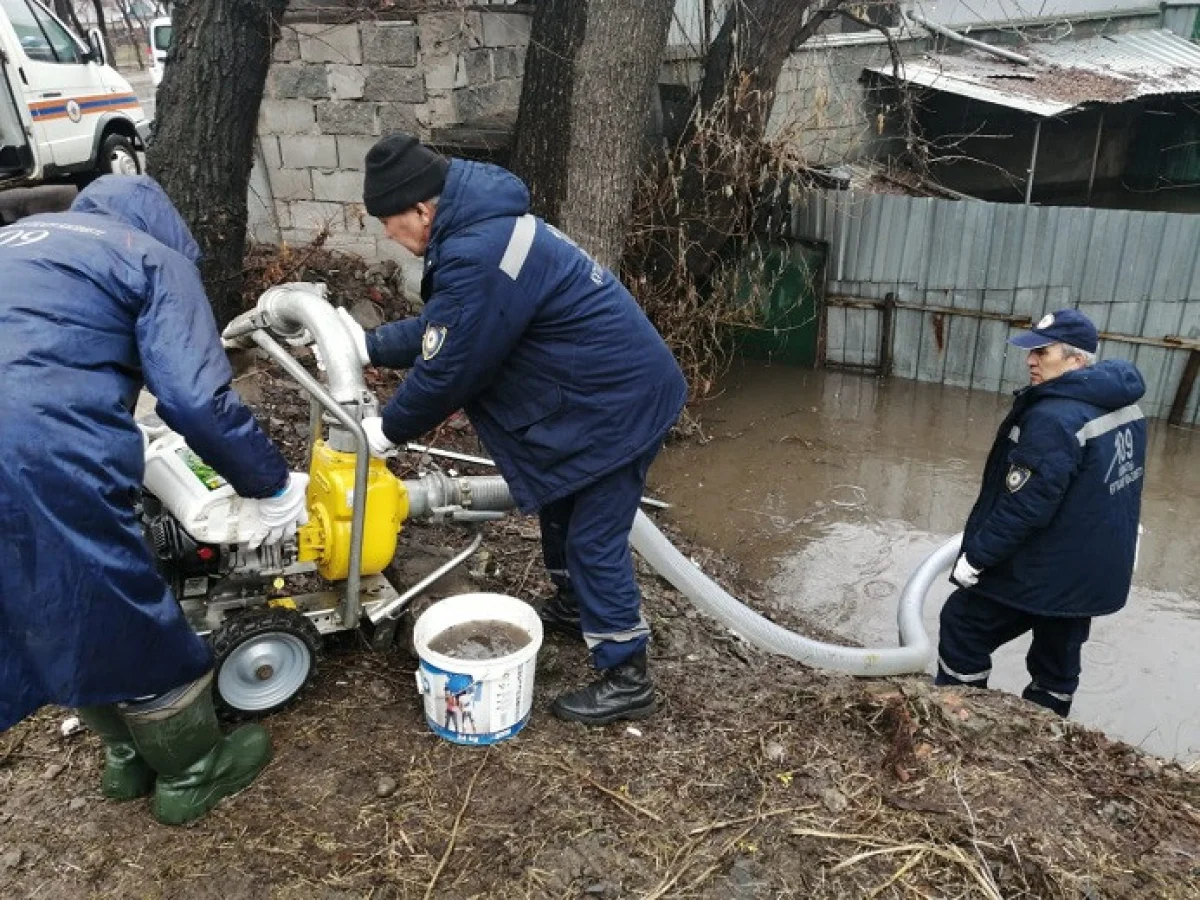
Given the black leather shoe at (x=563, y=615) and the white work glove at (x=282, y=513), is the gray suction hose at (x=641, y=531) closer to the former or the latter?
the white work glove at (x=282, y=513)

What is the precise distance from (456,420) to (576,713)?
132 inches

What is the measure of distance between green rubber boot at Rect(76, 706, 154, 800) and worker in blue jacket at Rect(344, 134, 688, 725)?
1092mm

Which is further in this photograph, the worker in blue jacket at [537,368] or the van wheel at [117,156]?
the van wheel at [117,156]

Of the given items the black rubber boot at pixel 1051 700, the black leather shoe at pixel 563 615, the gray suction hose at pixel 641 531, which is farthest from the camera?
the black rubber boot at pixel 1051 700

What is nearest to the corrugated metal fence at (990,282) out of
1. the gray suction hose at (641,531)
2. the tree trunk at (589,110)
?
the tree trunk at (589,110)

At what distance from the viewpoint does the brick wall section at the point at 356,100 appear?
22.2ft

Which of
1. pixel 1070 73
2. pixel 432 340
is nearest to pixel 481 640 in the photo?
pixel 432 340

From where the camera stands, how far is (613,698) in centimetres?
300

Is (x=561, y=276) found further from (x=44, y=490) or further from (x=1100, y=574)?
(x=1100, y=574)

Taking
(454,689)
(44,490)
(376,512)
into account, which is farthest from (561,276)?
(44,490)

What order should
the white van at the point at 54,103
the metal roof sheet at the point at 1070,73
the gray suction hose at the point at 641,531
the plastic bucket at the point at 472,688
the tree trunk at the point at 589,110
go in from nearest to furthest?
the plastic bucket at the point at 472,688
the gray suction hose at the point at 641,531
the tree trunk at the point at 589,110
the white van at the point at 54,103
the metal roof sheet at the point at 1070,73

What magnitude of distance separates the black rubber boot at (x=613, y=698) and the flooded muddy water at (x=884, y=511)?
2.12 metres

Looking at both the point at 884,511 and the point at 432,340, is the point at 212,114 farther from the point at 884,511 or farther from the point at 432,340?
the point at 884,511

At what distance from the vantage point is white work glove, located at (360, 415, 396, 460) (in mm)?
2838
